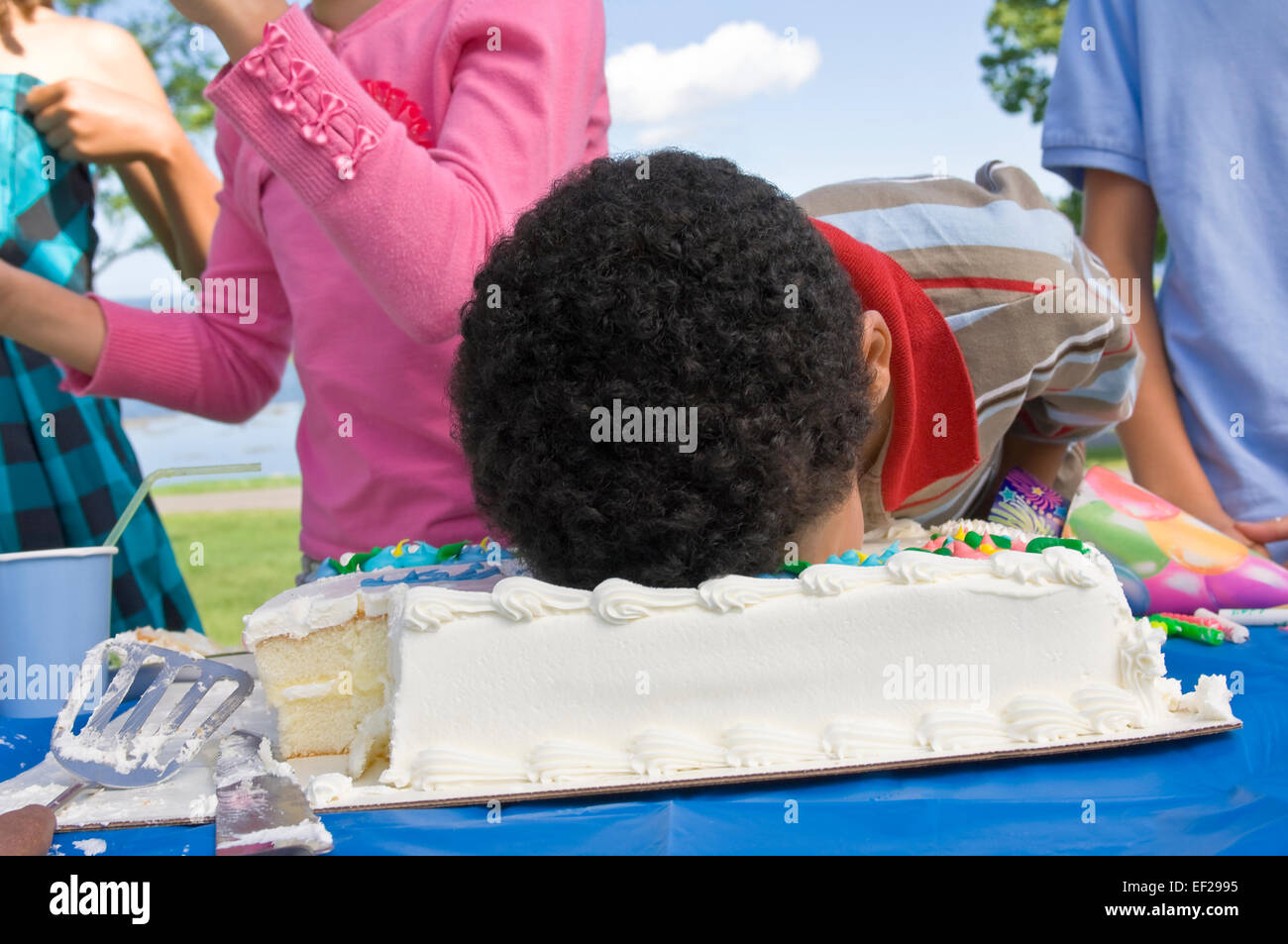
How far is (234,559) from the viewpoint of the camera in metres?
6.21

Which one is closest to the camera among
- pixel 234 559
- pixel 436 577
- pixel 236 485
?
pixel 436 577

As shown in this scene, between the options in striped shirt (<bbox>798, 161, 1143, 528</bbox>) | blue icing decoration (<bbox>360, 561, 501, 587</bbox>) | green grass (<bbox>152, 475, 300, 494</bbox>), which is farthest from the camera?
green grass (<bbox>152, 475, 300, 494</bbox>)

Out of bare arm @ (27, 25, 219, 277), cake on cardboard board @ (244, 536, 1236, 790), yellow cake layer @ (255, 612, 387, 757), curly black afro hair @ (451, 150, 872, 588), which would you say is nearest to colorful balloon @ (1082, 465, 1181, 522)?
cake on cardboard board @ (244, 536, 1236, 790)

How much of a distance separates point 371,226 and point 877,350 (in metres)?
0.48

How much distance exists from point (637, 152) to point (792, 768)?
53 centimetres

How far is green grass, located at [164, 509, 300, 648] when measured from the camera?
5184 mm

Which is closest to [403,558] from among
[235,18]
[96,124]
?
[235,18]

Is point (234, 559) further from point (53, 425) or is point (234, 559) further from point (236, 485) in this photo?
point (53, 425)

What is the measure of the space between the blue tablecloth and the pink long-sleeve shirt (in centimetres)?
52

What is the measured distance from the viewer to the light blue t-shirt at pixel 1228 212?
1.53 metres

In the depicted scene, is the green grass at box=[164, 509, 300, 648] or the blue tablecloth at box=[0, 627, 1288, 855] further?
the green grass at box=[164, 509, 300, 648]

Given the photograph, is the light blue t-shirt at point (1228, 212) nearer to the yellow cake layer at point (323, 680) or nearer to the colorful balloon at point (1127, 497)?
the colorful balloon at point (1127, 497)

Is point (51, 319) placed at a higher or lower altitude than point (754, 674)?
higher

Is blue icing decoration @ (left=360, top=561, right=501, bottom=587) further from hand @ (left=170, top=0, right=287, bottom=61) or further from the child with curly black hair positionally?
hand @ (left=170, top=0, right=287, bottom=61)
